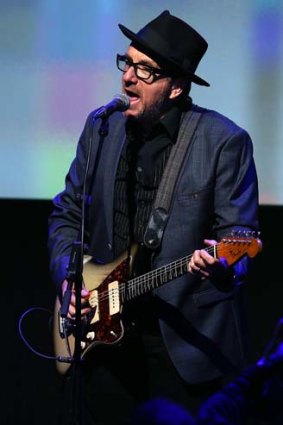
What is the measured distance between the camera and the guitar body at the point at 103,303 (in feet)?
11.4

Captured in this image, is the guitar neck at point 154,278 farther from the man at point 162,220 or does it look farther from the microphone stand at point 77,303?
the microphone stand at point 77,303

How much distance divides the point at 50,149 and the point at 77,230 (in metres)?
0.98

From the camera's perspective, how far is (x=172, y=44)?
11.5ft

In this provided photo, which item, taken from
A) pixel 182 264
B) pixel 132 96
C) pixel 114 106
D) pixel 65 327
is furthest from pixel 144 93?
pixel 65 327

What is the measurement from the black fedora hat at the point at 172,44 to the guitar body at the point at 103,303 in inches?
25.9

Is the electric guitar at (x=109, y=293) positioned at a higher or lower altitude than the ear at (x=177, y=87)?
lower

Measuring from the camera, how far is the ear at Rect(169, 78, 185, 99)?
3547 millimetres

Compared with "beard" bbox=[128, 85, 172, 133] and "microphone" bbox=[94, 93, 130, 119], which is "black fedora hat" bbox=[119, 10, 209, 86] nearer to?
"beard" bbox=[128, 85, 172, 133]

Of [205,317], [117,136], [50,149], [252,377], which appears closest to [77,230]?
[117,136]

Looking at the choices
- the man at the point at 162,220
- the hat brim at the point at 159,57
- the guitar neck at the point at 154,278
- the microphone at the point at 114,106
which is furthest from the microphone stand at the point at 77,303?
the hat brim at the point at 159,57

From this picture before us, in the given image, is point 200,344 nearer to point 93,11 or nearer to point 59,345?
point 59,345

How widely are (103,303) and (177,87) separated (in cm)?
82

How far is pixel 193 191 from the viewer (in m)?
3.44

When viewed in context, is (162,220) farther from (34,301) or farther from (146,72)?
(34,301)
